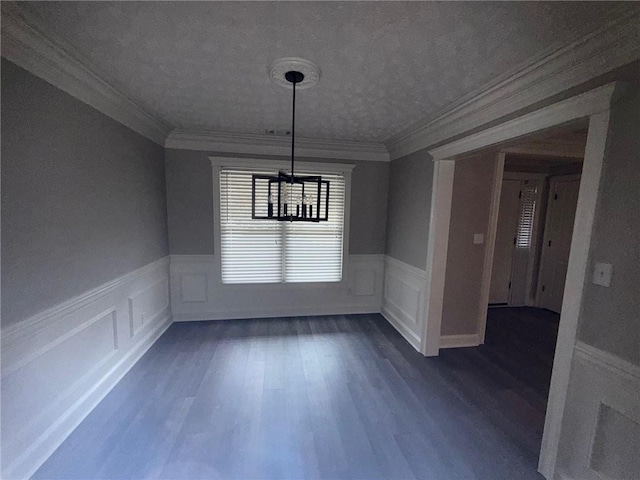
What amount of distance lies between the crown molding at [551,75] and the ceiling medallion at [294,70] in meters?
1.24

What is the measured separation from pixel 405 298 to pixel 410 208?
3.92ft

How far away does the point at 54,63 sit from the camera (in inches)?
66.1

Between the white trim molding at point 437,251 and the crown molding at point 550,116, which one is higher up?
the crown molding at point 550,116

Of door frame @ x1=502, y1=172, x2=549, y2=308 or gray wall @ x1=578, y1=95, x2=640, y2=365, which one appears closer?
gray wall @ x1=578, y1=95, x2=640, y2=365

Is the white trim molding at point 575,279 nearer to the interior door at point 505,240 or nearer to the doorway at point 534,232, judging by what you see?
the doorway at point 534,232

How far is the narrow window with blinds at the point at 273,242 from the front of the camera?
149 inches

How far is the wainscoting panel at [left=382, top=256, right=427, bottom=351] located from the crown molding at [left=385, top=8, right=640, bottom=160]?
1.68 meters

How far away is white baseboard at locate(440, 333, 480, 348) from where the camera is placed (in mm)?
3290

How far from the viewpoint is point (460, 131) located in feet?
8.23

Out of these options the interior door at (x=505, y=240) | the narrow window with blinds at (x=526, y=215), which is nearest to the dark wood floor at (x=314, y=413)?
the interior door at (x=505, y=240)

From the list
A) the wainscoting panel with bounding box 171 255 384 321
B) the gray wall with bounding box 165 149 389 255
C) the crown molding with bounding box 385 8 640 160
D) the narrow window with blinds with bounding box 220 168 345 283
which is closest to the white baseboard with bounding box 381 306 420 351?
the wainscoting panel with bounding box 171 255 384 321

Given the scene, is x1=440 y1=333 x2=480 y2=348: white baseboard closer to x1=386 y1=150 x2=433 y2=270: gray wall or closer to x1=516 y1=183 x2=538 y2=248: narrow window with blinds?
x1=386 y1=150 x2=433 y2=270: gray wall

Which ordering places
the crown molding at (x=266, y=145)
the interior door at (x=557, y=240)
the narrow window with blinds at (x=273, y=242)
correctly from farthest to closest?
the interior door at (x=557, y=240) < the narrow window with blinds at (x=273, y=242) < the crown molding at (x=266, y=145)

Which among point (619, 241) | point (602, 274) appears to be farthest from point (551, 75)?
point (602, 274)
